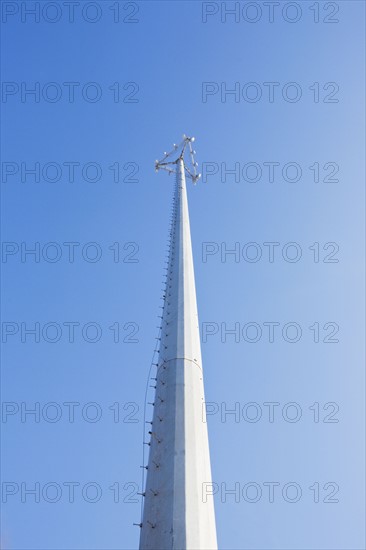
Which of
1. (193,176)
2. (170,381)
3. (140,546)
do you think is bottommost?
(140,546)

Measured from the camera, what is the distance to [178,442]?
14523 millimetres

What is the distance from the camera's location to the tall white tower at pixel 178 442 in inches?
511

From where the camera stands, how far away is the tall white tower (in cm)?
1298

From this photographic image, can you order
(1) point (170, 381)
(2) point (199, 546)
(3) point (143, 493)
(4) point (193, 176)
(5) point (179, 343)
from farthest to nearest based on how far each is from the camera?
(4) point (193, 176) → (5) point (179, 343) → (1) point (170, 381) → (3) point (143, 493) → (2) point (199, 546)

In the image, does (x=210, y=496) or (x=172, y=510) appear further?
(x=210, y=496)

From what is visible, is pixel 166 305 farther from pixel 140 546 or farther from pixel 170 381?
pixel 140 546

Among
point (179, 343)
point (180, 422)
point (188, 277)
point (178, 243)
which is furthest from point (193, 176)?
point (180, 422)

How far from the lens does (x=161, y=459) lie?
47.9ft

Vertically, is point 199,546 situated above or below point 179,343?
below

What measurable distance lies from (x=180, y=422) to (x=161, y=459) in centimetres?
113

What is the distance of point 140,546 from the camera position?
13711mm

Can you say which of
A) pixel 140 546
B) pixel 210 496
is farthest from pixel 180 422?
pixel 140 546

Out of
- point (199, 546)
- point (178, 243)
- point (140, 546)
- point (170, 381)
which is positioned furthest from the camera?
point (178, 243)

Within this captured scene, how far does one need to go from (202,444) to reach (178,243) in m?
10.3
